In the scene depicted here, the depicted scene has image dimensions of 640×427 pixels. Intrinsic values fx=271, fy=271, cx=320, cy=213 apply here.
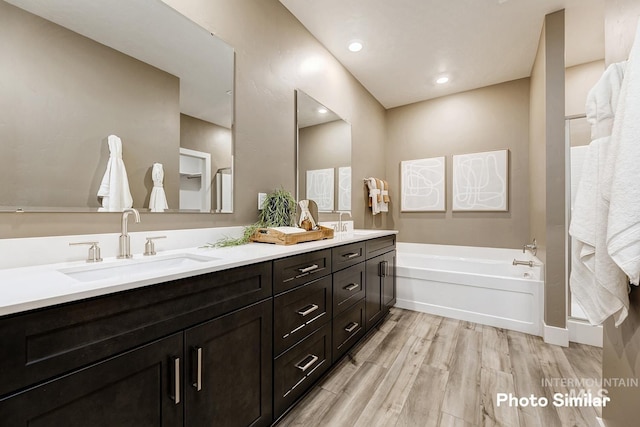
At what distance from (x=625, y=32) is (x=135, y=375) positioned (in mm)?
2040

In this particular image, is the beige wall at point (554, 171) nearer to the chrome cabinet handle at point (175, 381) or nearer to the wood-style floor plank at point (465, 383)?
the wood-style floor plank at point (465, 383)

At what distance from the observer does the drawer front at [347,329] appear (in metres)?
1.77

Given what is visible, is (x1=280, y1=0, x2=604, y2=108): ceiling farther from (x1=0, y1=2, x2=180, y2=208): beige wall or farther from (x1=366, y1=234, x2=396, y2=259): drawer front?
(x1=366, y1=234, x2=396, y2=259): drawer front

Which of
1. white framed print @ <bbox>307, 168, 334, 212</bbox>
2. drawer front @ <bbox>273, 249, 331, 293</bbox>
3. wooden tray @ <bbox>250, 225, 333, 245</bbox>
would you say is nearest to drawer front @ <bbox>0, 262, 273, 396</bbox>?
drawer front @ <bbox>273, 249, 331, 293</bbox>

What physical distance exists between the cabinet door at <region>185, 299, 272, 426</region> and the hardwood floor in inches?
14.9

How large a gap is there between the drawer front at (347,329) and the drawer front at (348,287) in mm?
58

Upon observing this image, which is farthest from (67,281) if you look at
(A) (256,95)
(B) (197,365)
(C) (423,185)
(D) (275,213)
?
(C) (423,185)

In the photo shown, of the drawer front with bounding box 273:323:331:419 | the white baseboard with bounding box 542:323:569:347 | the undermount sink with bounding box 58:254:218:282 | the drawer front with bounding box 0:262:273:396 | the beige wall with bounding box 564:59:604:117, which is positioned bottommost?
the white baseboard with bounding box 542:323:569:347

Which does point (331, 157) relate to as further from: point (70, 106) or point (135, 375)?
point (135, 375)

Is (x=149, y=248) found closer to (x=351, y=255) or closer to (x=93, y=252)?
(x=93, y=252)

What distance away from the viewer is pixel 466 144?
11.7 feet

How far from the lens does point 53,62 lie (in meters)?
1.04

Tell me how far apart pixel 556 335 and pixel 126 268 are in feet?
9.97

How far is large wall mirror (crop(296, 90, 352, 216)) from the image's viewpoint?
2383 mm
